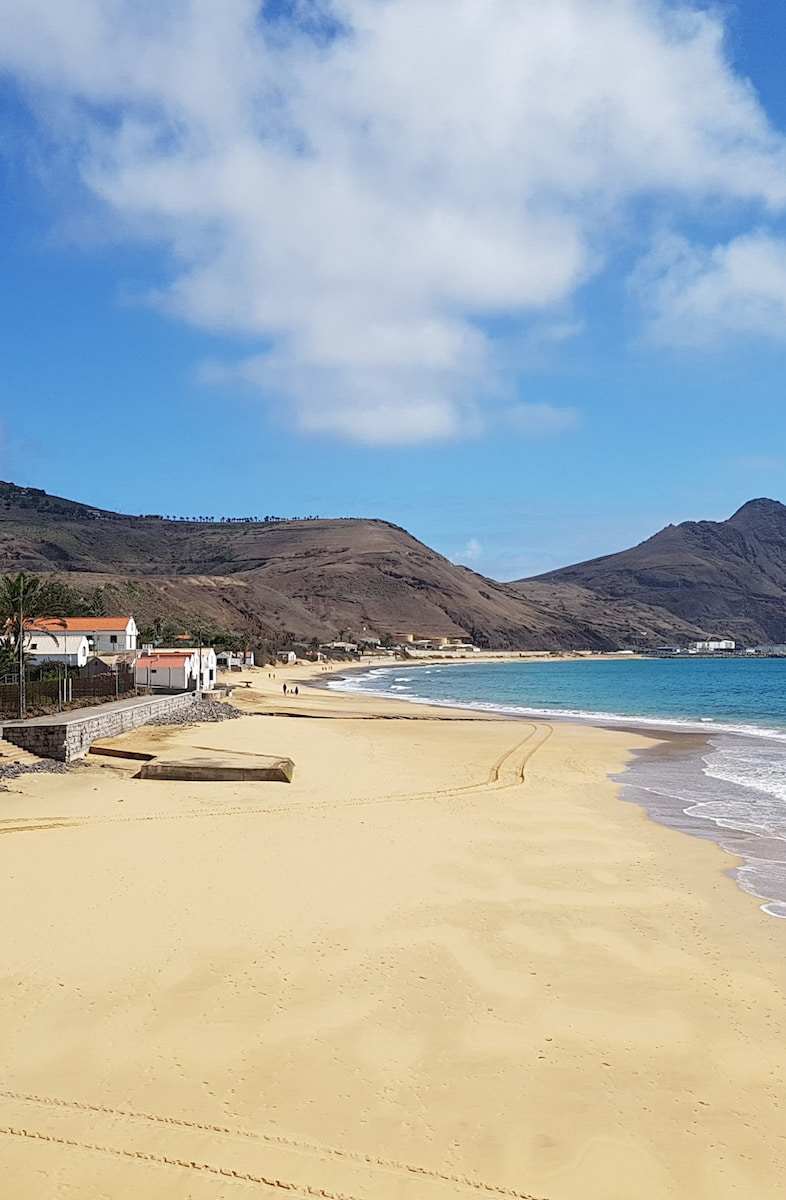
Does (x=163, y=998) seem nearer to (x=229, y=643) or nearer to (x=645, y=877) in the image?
(x=645, y=877)

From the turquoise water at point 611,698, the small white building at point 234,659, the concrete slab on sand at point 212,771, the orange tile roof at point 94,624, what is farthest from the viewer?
the small white building at point 234,659

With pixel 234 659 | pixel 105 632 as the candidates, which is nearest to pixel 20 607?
pixel 105 632

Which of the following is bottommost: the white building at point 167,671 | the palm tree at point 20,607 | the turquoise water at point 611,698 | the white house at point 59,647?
the turquoise water at point 611,698

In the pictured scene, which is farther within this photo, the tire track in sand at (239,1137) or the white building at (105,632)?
→ the white building at (105,632)

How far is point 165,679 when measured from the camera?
4494 cm

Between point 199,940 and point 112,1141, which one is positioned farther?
point 199,940

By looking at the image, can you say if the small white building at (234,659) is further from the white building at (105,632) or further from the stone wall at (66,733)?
the stone wall at (66,733)

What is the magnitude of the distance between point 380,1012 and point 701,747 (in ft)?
86.8

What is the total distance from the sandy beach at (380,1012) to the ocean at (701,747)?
1.45m

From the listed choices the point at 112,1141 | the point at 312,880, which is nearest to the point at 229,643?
the point at 312,880

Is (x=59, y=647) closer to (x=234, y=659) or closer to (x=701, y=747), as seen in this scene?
(x=701, y=747)

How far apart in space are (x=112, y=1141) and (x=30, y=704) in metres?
23.8

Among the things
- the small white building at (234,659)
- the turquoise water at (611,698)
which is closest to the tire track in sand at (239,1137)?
the turquoise water at (611,698)

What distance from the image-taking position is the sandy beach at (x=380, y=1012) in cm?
556
